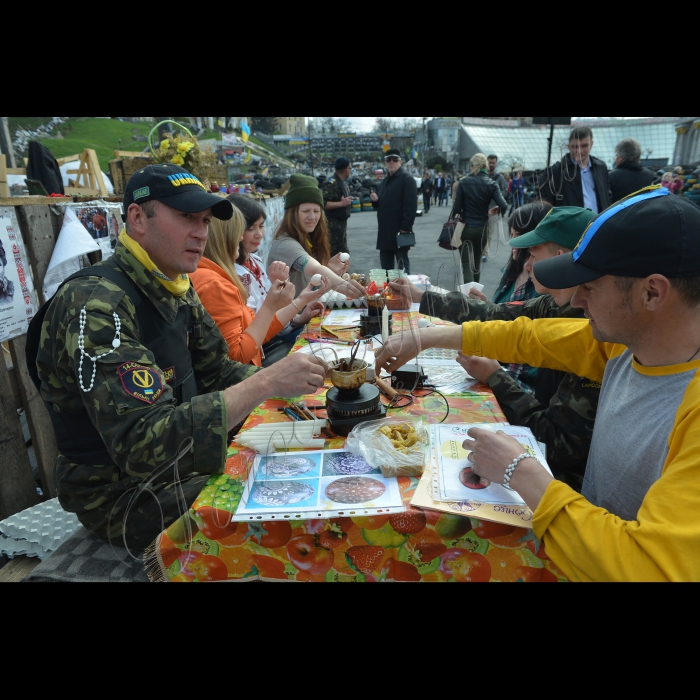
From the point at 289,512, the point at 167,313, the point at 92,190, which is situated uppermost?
the point at 92,190

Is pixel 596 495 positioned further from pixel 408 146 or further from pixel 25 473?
pixel 408 146

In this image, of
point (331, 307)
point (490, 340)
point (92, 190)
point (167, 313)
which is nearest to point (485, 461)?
point (490, 340)

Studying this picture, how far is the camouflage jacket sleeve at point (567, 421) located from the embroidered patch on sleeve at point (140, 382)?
58.9 inches

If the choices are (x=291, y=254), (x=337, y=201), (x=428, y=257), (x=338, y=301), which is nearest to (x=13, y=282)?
(x=338, y=301)

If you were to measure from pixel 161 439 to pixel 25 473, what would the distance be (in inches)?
77.9

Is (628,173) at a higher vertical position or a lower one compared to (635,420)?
higher

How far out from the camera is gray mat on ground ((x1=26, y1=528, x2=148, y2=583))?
1.68 metres

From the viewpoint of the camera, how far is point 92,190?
5621 mm

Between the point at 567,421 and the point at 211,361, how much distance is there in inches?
63.9

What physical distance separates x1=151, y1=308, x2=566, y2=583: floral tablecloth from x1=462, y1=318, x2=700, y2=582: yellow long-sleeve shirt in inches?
6.7

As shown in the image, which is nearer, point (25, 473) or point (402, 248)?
point (25, 473)

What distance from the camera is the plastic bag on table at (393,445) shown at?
1458 mm

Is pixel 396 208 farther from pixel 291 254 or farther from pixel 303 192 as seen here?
pixel 291 254

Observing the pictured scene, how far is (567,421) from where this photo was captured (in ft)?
6.24
